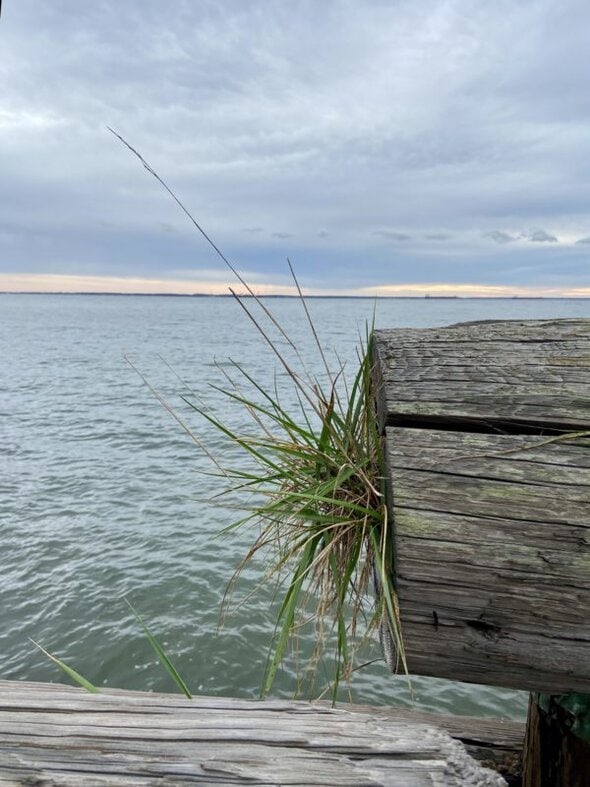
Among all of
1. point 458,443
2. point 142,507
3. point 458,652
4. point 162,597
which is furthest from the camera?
point 142,507

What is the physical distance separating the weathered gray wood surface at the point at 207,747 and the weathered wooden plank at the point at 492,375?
70 centimetres

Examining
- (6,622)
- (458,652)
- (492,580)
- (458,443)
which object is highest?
(458,443)

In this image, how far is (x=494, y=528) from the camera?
113 centimetres

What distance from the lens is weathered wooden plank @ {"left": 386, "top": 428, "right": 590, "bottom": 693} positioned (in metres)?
1.06

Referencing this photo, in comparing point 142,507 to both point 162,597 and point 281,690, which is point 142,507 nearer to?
point 162,597

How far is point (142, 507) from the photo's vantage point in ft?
28.2

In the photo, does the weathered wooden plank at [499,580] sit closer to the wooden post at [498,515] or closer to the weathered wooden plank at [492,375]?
the wooden post at [498,515]

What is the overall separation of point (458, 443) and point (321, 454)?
0.68 meters

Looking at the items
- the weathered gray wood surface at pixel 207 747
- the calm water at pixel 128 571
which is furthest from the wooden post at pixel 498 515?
the calm water at pixel 128 571

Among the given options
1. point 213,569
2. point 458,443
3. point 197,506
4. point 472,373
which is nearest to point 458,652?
point 458,443

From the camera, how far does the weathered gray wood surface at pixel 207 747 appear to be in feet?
3.24

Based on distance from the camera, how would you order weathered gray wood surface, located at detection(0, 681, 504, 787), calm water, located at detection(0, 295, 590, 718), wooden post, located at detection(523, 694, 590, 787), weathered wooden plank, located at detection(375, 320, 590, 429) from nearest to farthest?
weathered gray wood surface, located at detection(0, 681, 504, 787)
weathered wooden plank, located at detection(375, 320, 590, 429)
wooden post, located at detection(523, 694, 590, 787)
calm water, located at detection(0, 295, 590, 718)

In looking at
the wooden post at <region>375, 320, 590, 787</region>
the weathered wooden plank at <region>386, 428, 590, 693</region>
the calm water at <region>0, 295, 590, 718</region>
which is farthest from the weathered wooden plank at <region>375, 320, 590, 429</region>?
the calm water at <region>0, 295, 590, 718</region>

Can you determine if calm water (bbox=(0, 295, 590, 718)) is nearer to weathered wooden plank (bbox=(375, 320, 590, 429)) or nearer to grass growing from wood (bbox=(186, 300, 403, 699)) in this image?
grass growing from wood (bbox=(186, 300, 403, 699))
